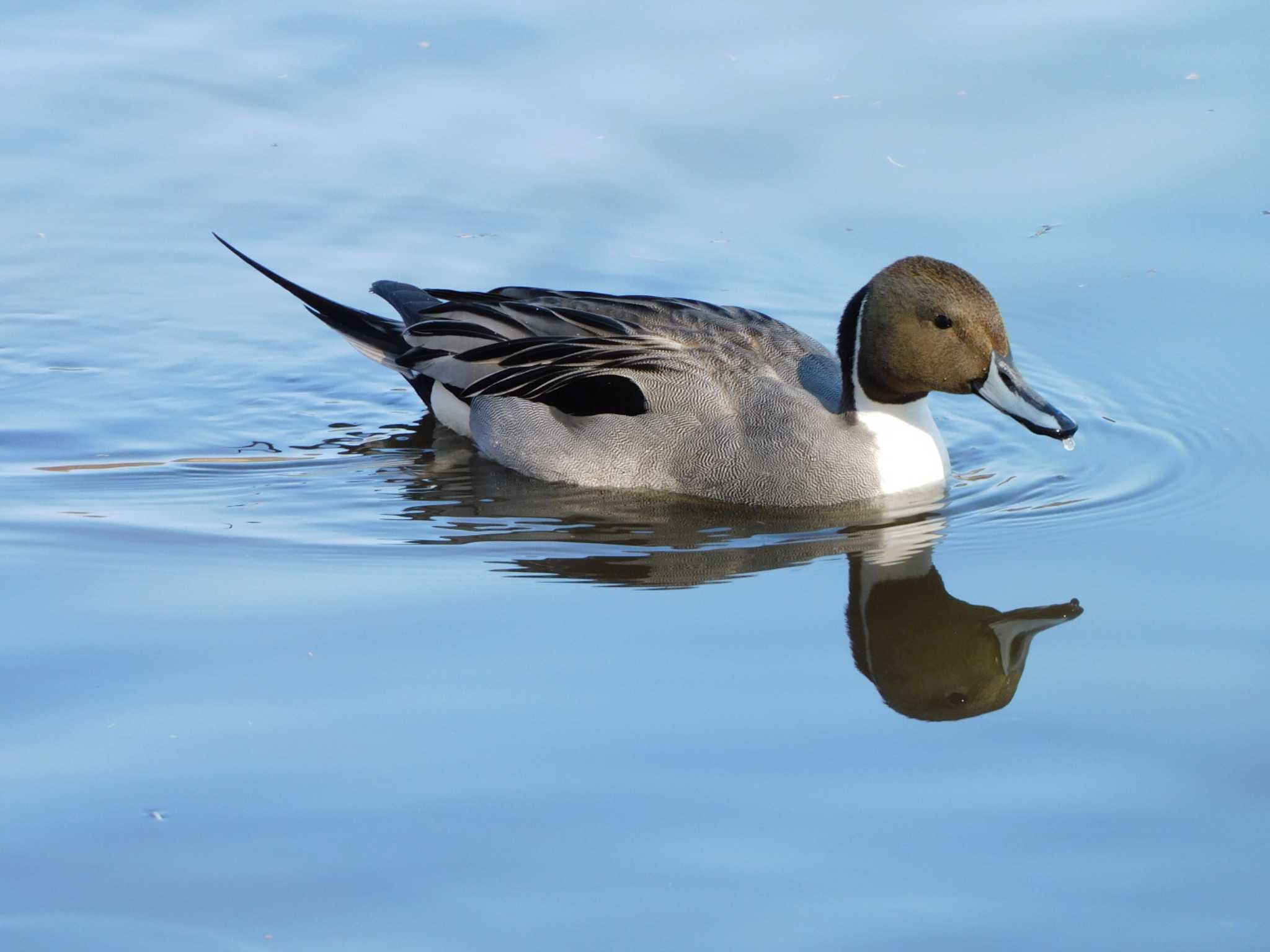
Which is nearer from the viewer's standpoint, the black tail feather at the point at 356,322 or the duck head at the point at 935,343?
the duck head at the point at 935,343

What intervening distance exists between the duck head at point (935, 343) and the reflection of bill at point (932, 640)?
0.86m

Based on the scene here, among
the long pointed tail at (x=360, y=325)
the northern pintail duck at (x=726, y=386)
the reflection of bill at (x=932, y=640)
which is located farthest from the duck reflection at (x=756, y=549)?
the long pointed tail at (x=360, y=325)

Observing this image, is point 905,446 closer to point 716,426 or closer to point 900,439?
point 900,439

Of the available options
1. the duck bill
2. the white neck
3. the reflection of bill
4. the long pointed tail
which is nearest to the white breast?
the white neck

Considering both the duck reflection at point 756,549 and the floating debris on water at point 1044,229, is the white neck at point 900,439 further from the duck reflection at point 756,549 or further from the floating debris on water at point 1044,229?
the floating debris on water at point 1044,229

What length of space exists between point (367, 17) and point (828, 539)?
5.78m

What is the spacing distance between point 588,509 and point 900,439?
4.06 ft

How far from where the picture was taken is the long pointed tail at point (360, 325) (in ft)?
27.0

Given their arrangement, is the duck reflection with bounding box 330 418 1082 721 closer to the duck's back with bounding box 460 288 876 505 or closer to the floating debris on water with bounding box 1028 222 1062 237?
the duck's back with bounding box 460 288 876 505

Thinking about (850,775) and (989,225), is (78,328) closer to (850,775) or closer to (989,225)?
(989,225)

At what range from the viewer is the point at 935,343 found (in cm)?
698

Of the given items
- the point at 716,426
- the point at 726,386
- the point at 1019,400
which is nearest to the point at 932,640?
the point at 1019,400

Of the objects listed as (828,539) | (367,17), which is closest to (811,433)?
(828,539)

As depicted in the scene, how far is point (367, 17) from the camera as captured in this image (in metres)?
11.1
